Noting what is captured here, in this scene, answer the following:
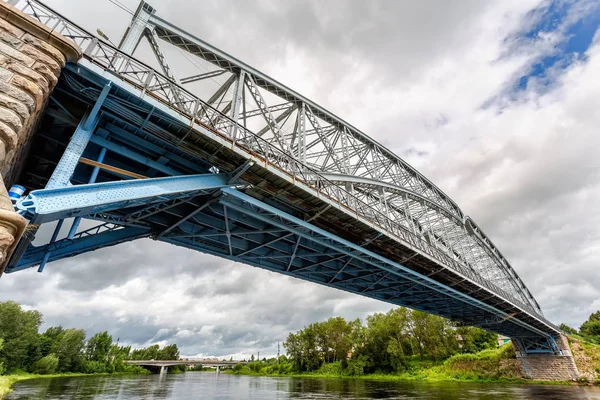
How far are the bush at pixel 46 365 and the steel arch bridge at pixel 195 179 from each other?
1939 inches

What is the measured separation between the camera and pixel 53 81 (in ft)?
19.5

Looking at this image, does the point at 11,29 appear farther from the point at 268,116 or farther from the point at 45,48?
the point at 268,116

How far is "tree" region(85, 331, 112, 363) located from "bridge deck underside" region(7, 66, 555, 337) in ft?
244

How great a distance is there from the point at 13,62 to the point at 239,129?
233 inches

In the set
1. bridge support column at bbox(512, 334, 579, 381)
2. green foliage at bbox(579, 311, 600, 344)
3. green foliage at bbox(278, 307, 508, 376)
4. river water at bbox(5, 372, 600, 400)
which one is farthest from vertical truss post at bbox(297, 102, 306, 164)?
green foliage at bbox(579, 311, 600, 344)

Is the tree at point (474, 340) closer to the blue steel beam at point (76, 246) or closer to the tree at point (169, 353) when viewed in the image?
the blue steel beam at point (76, 246)

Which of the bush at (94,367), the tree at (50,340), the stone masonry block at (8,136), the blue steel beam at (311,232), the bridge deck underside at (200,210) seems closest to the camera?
the stone masonry block at (8,136)

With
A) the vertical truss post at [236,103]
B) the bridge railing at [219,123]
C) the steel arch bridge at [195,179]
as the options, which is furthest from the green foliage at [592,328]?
the vertical truss post at [236,103]

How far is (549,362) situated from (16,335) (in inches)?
2733

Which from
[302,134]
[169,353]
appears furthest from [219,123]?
[169,353]

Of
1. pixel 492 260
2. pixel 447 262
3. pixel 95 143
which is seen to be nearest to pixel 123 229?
pixel 95 143

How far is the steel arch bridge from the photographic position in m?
7.38

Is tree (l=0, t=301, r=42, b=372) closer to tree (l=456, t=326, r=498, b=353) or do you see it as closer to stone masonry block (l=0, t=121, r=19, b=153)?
stone masonry block (l=0, t=121, r=19, b=153)

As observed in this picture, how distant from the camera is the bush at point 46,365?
43975 millimetres
